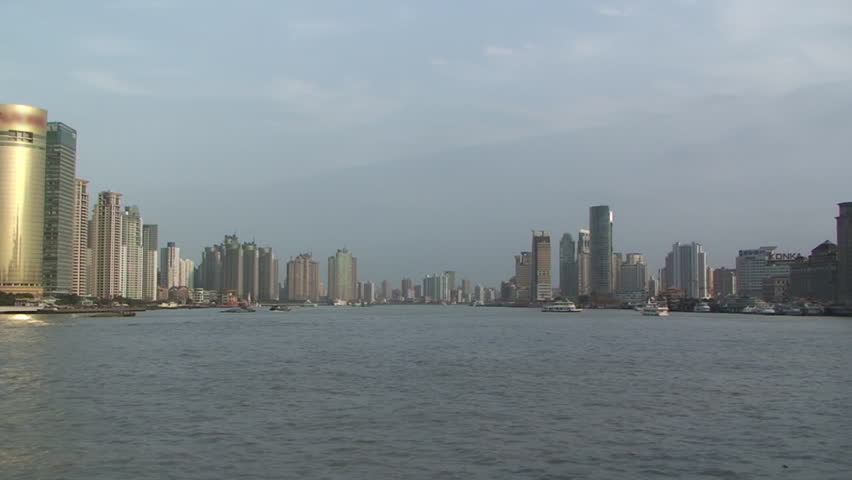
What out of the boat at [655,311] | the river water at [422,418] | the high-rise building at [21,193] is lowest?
the boat at [655,311]

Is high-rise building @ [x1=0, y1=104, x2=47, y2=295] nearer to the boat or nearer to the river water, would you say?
the boat

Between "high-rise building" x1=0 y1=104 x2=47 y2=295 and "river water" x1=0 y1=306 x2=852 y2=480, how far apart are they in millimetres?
156956

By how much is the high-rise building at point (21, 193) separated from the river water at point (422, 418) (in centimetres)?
15696

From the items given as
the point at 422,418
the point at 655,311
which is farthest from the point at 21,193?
the point at 422,418

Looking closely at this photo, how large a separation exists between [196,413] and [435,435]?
9.02 metres

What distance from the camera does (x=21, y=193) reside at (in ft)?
605

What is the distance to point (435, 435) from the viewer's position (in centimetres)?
2255

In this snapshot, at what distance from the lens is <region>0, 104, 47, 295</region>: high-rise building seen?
18325 centimetres

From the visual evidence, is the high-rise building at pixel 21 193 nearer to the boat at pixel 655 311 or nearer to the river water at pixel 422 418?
the boat at pixel 655 311

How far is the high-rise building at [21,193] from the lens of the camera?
183250 mm

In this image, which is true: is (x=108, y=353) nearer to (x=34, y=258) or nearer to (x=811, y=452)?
(x=811, y=452)

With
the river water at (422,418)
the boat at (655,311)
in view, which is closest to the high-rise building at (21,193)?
the boat at (655,311)

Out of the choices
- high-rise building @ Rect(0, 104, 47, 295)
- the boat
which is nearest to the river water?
the boat

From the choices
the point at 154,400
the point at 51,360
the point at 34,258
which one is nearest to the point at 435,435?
the point at 154,400
